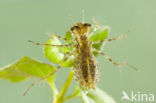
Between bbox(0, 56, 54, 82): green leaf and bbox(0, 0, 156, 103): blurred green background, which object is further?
bbox(0, 0, 156, 103): blurred green background

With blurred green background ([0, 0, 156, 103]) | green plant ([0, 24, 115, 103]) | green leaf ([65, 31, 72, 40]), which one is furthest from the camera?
blurred green background ([0, 0, 156, 103])

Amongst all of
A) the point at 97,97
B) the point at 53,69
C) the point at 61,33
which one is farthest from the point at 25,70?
the point at 61,33

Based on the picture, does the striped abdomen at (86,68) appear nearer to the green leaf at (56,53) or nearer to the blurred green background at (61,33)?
the green leaf at (56,53)

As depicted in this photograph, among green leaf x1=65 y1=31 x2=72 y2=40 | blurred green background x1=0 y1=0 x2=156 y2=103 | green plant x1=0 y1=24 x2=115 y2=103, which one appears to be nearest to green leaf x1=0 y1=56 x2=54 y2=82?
green plant x1=0 y1=24 x2=115 y2=103

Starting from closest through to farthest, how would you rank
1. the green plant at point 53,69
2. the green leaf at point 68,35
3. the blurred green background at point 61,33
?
the green plant at point 53,69
the green leaf at point 68,35
the blurred green background at point 61,33

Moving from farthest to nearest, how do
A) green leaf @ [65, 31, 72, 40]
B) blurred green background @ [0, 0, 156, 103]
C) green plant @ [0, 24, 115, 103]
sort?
1. blurred green background @ [0, 0, 156, 103]
2. green leaf @ [65, 31, 72, 40]
3. green plant @ [0, 24, 115, 103]

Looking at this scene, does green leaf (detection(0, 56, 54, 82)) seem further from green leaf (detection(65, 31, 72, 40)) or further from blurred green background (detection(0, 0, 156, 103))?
blurred green background (detection(0, 0, 156, 103))

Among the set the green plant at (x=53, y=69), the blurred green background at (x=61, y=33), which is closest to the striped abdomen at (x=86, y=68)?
the green plant at (x=53, y=69)
